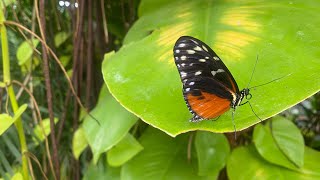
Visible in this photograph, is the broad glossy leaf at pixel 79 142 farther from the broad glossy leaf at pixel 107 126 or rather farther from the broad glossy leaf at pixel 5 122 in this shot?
the broad glossy leaf at pixel 5 122

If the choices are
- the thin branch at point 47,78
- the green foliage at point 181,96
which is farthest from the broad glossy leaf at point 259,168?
the thin branch at point 47,78

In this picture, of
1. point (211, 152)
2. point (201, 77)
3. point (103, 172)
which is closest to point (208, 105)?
point (201, 77)

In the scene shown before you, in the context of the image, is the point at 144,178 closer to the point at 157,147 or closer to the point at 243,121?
the point at 157,147

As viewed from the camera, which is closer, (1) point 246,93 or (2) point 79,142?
(1) point 246,93

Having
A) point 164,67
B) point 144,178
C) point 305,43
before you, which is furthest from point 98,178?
point 305,43

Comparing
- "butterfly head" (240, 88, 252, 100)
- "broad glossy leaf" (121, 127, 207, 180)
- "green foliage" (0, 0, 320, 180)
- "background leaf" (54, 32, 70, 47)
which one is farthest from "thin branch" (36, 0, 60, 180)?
"background leaf" (54, 32, 70, 47)

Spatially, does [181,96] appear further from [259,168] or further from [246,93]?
[259,168]
